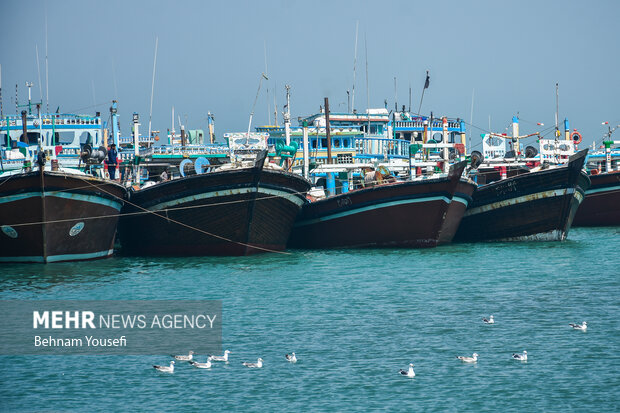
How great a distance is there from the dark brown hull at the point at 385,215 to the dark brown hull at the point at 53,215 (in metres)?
8.42

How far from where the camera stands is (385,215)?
120ft

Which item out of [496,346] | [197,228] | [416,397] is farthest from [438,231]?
[416,397]

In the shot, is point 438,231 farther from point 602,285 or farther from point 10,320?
point 10,320

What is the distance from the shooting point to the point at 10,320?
23500 mm

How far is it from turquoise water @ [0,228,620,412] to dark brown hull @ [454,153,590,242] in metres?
4.39

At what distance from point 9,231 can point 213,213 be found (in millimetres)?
6926

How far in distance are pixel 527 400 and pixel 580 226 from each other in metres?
34.6

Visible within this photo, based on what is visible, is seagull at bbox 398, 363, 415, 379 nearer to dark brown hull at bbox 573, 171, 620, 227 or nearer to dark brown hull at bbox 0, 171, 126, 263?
dark brown hull at bbox 0, 171, 126, 263

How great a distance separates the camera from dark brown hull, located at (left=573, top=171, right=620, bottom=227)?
153ft

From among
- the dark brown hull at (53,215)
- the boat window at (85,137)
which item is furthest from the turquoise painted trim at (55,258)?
the boat window at (85,137)

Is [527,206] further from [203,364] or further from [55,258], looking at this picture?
[203,364]

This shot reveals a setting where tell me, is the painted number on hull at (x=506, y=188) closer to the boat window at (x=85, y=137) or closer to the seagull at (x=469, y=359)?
the seagull at (x=469, y=359)

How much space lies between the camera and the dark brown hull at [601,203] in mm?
46562

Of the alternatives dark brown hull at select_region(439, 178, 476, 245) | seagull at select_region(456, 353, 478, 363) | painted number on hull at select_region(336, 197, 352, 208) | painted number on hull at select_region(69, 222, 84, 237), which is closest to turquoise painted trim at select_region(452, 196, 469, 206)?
dark brown hull at select_region(439, 178, 476, 245)
